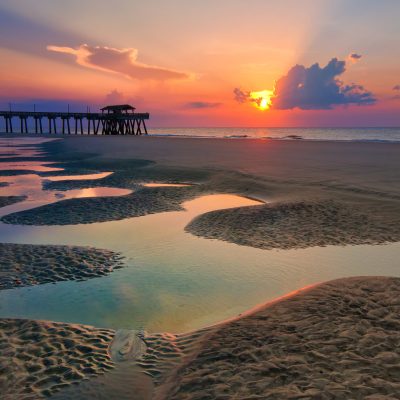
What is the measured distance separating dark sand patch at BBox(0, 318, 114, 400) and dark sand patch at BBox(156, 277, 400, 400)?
3.76ft

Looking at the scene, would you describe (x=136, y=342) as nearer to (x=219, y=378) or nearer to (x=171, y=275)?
(x=219, y=378)

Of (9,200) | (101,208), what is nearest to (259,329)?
(101,208)

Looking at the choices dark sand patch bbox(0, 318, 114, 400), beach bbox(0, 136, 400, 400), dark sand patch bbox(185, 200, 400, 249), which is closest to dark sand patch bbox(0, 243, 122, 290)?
beach bbox(0, 136, 400, 400)

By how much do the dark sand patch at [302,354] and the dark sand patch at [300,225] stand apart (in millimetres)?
3997

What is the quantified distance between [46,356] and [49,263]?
393cm

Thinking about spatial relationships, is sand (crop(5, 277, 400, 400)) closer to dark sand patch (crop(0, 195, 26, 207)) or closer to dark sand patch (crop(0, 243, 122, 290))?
dark sand patch (crop(0, 243, 122, 290))

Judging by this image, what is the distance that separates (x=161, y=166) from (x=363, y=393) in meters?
23.2

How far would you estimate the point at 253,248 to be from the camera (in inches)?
389

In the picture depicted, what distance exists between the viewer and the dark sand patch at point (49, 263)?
309 inches

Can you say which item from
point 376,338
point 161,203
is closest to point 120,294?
point 376,338

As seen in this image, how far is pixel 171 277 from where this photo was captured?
26.0ft

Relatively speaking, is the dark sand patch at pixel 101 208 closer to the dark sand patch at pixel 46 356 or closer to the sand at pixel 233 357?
the dark sand patch at pixel 46 356

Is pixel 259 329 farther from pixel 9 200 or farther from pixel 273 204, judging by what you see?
pixel 9 200

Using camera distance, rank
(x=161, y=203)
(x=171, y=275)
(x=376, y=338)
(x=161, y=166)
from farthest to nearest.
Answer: (x=161, y=166) < (x=161, y=203) < (x=171, y=275) < (x=376, y=338)
